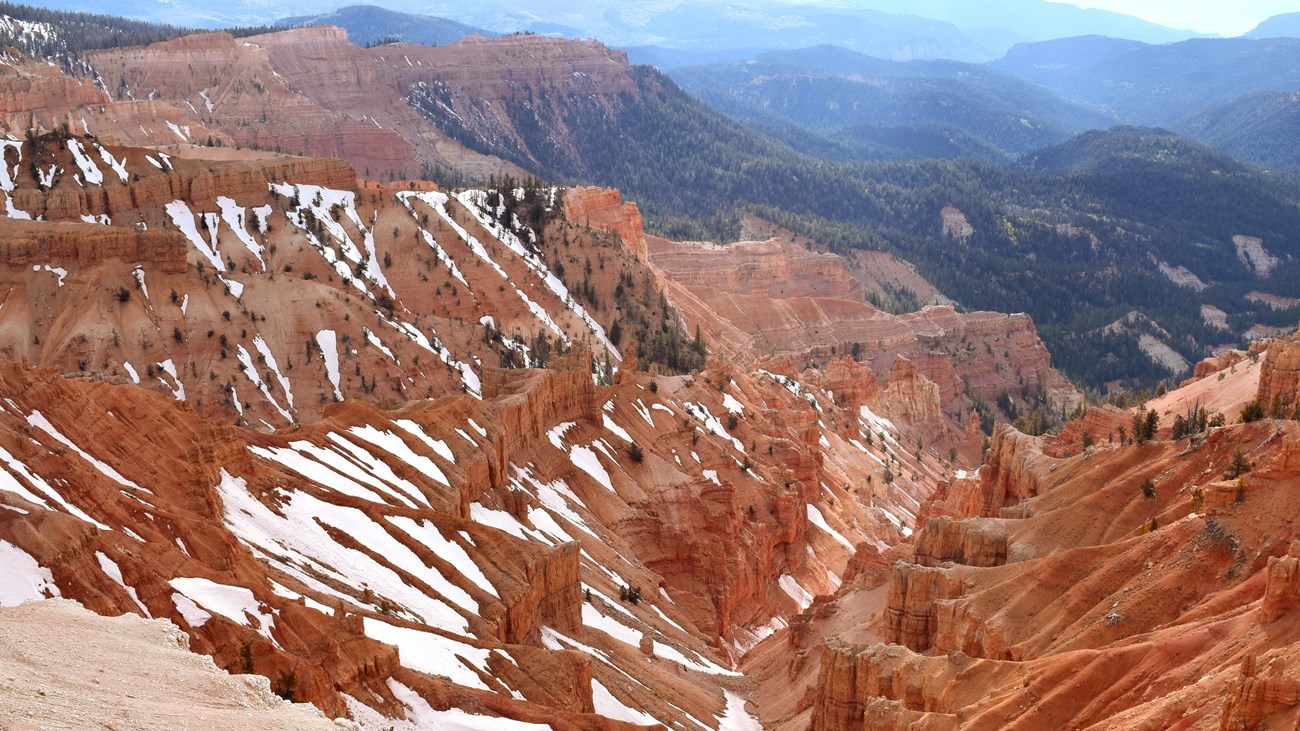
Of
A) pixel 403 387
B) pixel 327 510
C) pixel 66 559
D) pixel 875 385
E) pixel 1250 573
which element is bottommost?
pixel 875 385

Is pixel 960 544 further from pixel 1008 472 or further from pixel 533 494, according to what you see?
pixel 533 494

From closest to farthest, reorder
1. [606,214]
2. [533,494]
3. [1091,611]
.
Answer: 1. [1091,611]
2. [533,494]
3. [606,214]

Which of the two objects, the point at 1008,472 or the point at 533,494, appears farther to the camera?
the point at 533,494

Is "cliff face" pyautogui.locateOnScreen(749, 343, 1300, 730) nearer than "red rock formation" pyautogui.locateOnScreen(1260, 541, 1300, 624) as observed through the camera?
No

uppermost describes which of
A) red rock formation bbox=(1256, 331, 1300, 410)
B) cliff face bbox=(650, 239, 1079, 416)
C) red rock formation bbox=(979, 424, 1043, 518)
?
red rock formation bbox=(1256, 331, 1300, 410)

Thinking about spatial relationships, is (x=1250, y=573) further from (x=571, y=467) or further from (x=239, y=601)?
(x=571, y=467)

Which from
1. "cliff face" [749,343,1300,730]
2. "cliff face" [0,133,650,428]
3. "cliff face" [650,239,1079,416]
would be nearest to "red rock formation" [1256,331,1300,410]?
"cliff face" [749,343,1300,730]

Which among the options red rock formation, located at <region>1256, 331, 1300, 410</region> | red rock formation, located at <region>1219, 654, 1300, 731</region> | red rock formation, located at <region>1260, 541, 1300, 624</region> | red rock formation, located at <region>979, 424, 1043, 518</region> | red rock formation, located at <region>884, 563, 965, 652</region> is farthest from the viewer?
red rock formation, located at <region>1256, 331, 1300, 410</region>

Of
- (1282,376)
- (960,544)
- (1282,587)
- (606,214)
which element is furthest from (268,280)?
(1282,587)

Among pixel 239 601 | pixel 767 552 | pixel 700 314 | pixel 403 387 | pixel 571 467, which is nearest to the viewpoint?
pixel 239 601

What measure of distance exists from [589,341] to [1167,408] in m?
42.9

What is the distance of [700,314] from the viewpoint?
467ft

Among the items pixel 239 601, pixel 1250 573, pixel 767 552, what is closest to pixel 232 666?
pixel 239 601

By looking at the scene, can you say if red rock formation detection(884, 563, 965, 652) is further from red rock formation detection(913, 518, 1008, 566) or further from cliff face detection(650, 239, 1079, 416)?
cliff face detection(650, 239, 1079, 416)
